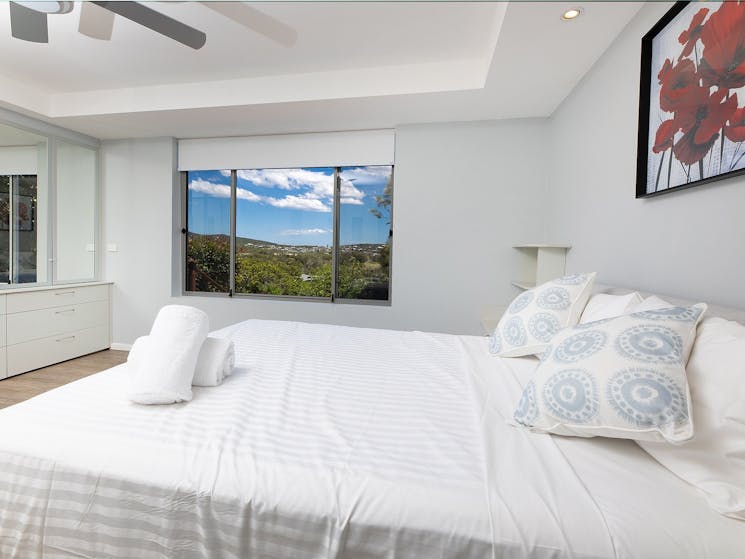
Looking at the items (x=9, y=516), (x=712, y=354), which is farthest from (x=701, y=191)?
(x=9, y=516)

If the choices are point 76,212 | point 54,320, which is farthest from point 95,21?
point 54,320

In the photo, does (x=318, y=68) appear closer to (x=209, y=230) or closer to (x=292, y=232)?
(x=292, y=232)

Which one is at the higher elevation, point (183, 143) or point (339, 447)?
point (183, 143)

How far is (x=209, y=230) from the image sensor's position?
13.4 feet

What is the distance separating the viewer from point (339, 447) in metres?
0.94

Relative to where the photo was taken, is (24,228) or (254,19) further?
(24,228)

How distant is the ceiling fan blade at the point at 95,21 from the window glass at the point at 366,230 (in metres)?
2.15

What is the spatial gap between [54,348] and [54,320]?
10.8 inches

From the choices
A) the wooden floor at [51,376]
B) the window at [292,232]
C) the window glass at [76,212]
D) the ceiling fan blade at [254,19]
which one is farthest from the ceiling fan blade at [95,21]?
→ the wooden floor at [51,376]

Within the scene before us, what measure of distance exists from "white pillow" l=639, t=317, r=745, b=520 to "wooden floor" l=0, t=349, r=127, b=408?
3.80 m

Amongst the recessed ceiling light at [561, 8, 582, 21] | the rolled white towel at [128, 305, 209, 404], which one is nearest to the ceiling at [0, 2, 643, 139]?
the recessed ceiling light at [561, 8, 582, 21]

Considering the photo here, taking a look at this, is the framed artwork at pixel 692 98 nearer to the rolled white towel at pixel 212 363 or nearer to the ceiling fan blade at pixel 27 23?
the rolled white towel at pixel 212 363

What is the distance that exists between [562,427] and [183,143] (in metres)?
4.33

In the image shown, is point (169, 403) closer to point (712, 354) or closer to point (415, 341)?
point (415, 341)
